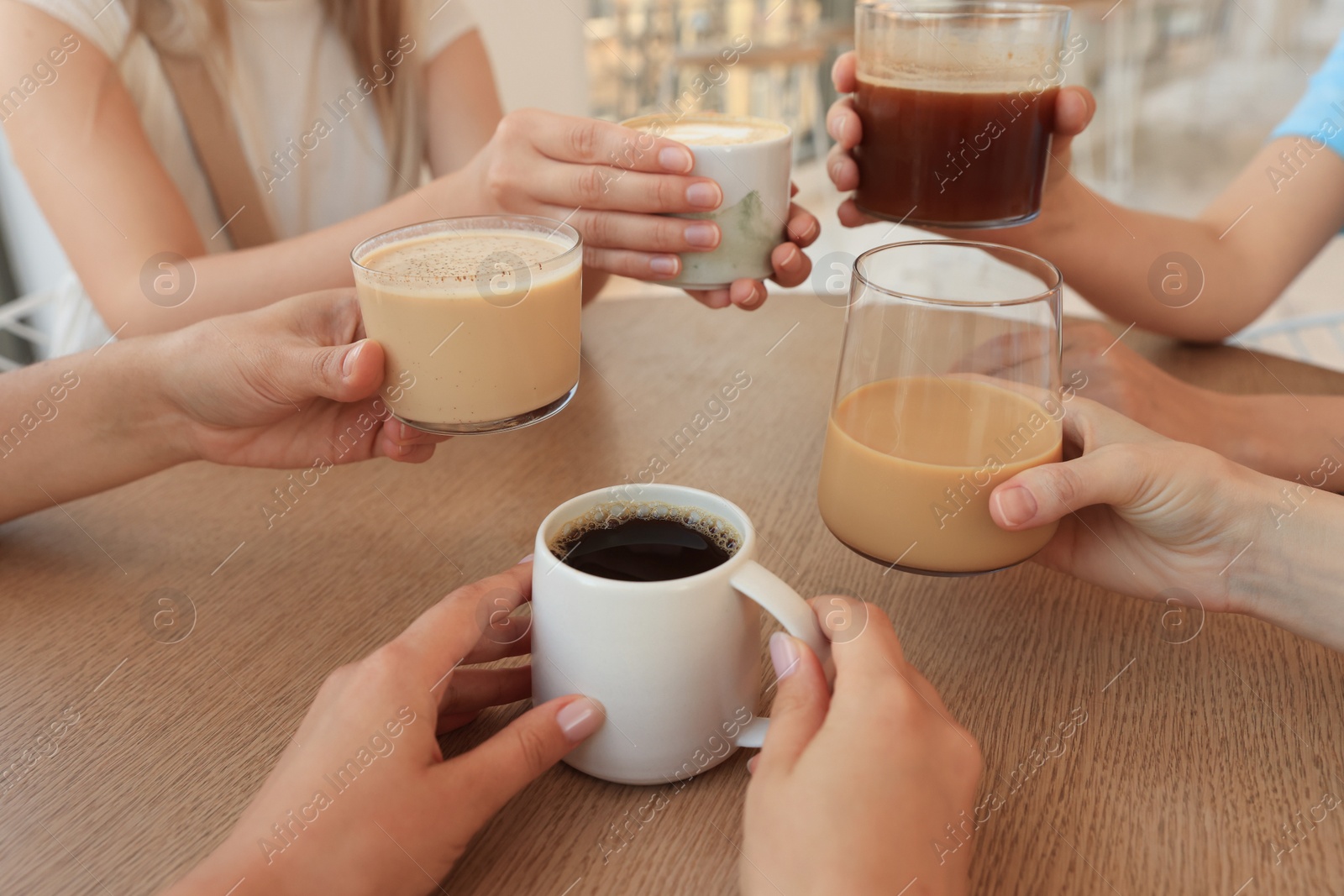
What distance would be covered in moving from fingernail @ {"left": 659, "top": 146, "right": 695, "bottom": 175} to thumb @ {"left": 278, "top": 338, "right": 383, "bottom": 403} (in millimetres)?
357

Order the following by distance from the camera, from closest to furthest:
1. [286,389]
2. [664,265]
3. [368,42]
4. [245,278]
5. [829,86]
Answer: [286,389], [664,265], [245,278], [368,42], [829,86]

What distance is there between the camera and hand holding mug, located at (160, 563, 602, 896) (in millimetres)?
551

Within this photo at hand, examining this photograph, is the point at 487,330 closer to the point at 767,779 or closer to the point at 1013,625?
the point at 767,779

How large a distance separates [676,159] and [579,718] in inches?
23.3

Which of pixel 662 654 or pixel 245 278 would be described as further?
pixel 245 278

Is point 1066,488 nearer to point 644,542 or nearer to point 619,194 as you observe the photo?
point 644,542

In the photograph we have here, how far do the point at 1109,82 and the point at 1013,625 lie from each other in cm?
743

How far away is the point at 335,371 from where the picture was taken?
86cm

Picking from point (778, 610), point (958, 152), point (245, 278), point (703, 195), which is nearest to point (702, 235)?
point (703, 195)

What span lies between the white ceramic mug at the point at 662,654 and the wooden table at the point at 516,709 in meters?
0.04

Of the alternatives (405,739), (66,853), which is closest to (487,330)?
(405,739)

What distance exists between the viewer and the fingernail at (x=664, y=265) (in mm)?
1045

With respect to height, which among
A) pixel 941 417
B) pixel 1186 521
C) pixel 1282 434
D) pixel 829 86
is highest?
pixel 941 417

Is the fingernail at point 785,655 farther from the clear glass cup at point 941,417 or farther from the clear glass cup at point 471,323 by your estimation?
Answer: the clear glass cup at point 471,323
